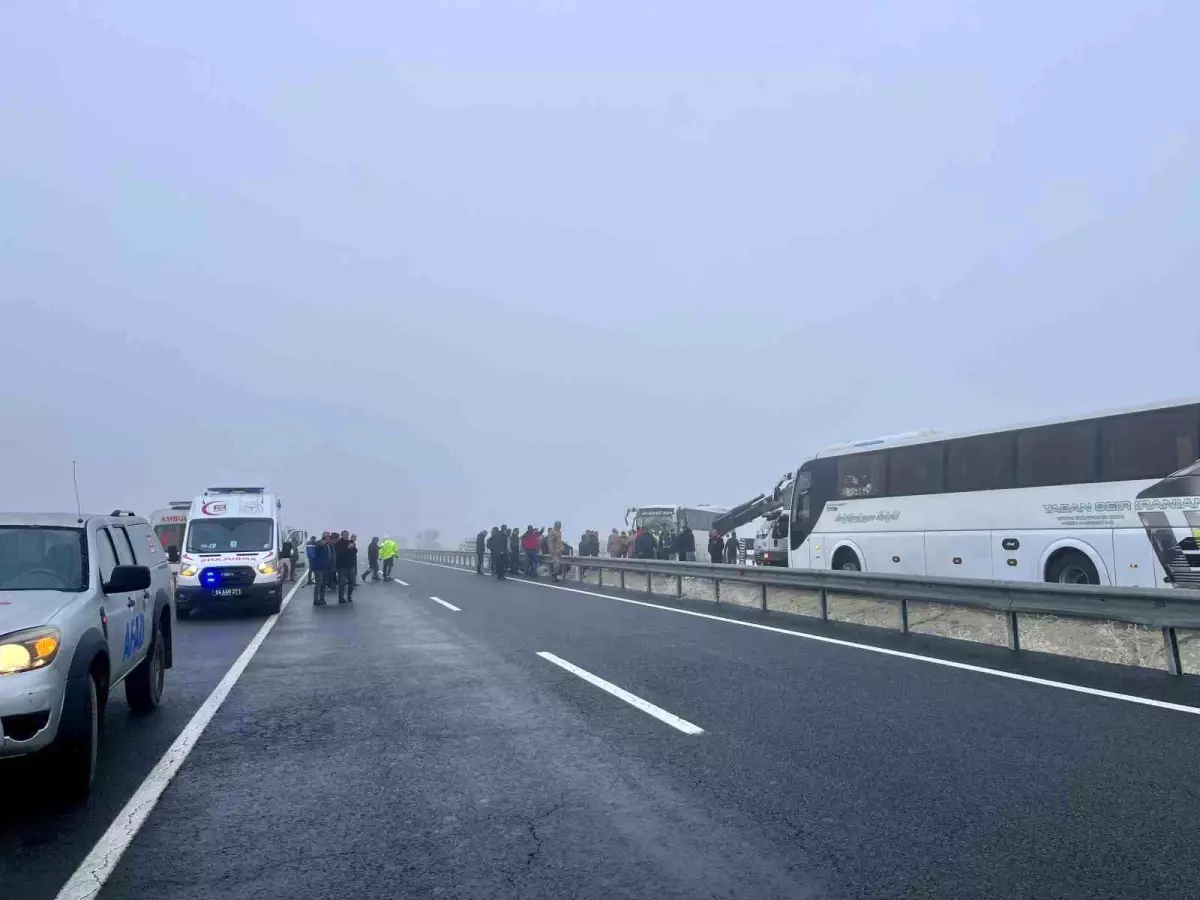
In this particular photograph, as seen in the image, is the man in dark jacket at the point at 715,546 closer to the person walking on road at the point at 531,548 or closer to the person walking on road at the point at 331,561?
the person walking on road at the point at 531,548

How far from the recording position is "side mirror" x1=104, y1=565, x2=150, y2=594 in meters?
5.96

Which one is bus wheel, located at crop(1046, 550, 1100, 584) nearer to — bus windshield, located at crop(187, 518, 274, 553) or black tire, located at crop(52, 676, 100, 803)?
black tire, located at crop(52, 676, 100, 803)

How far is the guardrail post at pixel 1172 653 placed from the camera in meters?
8.30

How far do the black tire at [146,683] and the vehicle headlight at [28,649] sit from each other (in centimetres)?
258

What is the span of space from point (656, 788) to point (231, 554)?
1388 centimetres

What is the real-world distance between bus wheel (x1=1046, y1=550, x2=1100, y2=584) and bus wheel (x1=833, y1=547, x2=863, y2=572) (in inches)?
214

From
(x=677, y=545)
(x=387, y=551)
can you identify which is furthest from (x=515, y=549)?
(x=677, y=545)

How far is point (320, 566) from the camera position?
19.7 metres

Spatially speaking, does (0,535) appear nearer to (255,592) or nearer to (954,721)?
(954,721)

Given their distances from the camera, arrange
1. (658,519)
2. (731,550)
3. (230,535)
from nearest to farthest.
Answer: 1. (230,535)
2. (731,550)
3. (658,519)

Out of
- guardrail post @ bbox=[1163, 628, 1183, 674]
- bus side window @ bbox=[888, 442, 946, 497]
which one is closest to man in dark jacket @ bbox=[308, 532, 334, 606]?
bus side window @ bbox=[888, 442, 946, 497]

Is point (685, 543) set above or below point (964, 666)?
above

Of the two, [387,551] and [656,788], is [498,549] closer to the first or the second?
[387,551]

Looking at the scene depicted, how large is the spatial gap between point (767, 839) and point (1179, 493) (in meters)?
11.9
